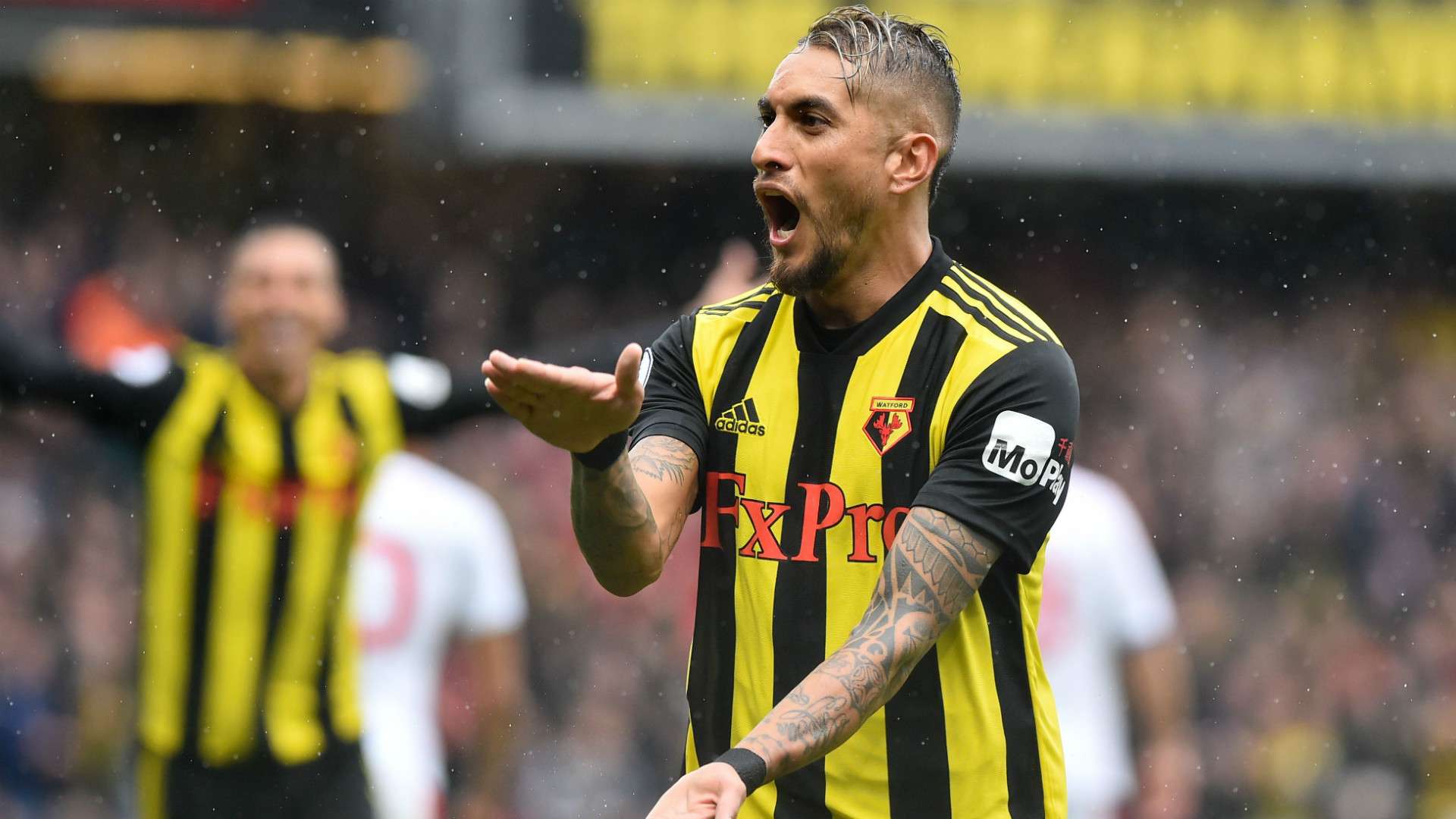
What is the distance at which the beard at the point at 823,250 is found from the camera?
Result: 10.8 ft

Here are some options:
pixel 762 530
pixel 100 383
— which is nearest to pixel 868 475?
pixel 762 530

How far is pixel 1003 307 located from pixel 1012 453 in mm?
347

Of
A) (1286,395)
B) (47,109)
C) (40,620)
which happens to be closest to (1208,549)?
(1286,395)

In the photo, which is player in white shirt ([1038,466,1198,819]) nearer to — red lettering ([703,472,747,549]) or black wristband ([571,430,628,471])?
red lettering ([703,472,747,549])

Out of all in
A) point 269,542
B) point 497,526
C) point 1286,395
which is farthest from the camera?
point 1286,395

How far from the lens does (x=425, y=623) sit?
658 centimetres

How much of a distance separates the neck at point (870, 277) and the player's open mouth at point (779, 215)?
115 mm

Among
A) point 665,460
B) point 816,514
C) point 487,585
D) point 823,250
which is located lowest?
point 487,585

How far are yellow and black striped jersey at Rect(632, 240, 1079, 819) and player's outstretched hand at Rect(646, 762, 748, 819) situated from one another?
0.55 metres

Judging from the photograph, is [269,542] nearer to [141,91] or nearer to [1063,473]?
[1063,473]

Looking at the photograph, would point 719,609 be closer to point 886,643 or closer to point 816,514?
point 816,514

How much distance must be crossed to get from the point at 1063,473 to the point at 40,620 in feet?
21.0

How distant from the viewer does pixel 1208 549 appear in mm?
10961

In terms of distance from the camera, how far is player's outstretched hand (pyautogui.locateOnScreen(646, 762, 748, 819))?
2.69 m
